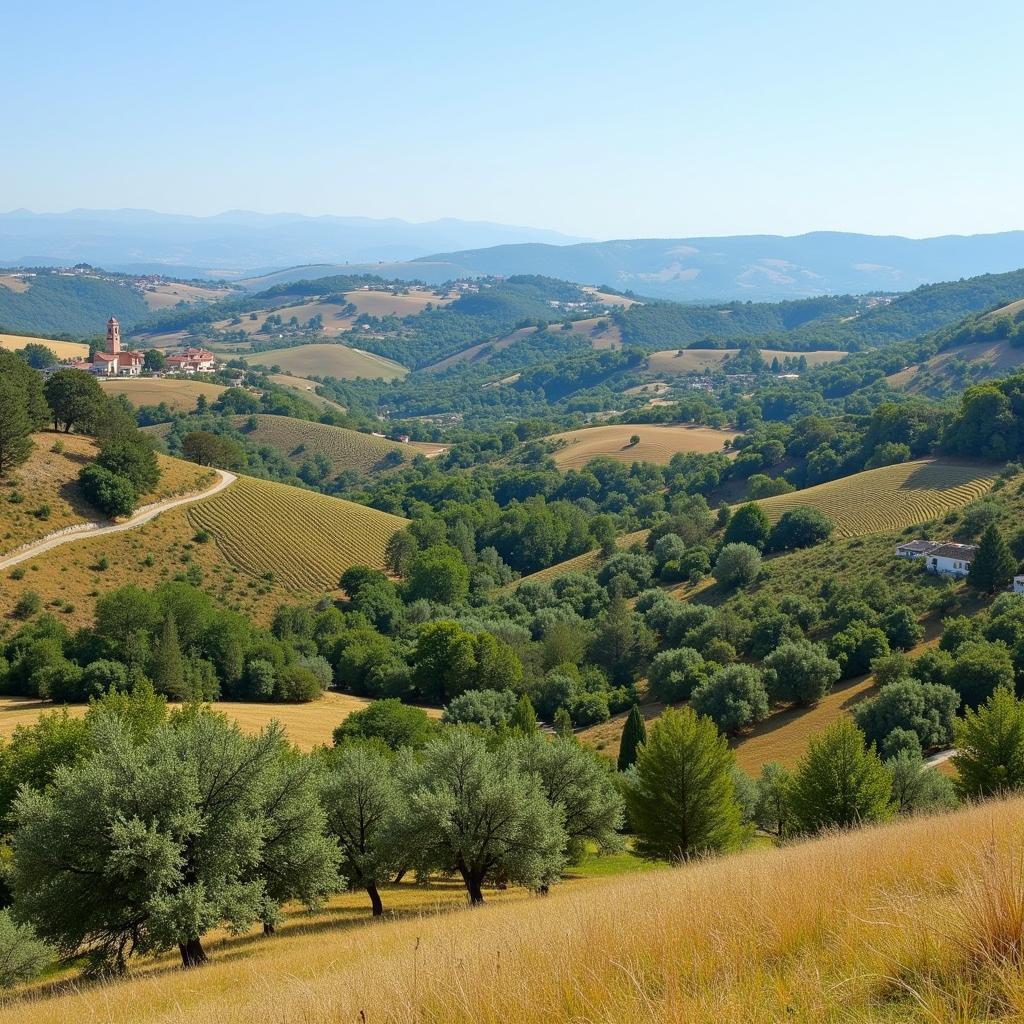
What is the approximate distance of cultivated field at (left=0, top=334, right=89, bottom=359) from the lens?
179m

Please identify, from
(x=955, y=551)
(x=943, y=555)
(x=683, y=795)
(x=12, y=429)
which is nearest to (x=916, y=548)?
(x=943, y=555)

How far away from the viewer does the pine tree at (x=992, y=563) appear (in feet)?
168

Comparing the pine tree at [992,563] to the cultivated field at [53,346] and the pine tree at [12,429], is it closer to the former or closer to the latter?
the pine tree at [12,429]

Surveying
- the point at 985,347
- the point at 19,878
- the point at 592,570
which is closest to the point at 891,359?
the point at 985,347

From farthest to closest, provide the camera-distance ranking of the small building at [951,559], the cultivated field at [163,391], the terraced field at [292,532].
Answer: the cultivated field at [163,391] < the terraced field at [292,532] < the small building at [951,559]

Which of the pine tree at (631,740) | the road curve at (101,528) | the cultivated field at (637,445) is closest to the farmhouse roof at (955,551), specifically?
the pine tree at (631,740)

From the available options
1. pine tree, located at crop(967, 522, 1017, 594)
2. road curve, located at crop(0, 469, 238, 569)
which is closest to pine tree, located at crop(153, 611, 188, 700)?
road curve, located at crop(0, 469, 238, 569)

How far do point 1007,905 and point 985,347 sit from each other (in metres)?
187

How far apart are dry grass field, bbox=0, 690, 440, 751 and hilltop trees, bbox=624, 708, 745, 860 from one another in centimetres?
1844

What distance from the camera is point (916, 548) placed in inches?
2320

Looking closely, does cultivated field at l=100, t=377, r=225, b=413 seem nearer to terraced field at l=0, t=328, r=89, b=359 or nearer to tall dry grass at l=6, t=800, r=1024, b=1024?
terraced field at l=0, t=328, r=89, b=359

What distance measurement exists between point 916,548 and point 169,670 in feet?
142

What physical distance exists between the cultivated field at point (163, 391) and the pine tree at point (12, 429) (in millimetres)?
88262

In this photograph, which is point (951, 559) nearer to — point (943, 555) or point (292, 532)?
point (943, 555)
